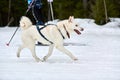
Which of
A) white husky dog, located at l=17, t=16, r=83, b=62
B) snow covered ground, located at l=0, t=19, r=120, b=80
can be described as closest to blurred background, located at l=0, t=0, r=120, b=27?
snow covered ground, located at l=0, t=19, r=120, b=80

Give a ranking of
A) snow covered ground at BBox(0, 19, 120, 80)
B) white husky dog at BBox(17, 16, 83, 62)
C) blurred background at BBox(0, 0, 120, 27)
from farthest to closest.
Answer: blurred background at BBox(0, 0, 120, 27)
white husky dog at BBox(17, 16, 83, 62)
snow covered ground at BBox(0, 19, 120, 80)

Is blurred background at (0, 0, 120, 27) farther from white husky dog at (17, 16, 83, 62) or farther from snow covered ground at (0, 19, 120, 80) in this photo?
white husky dog at (17, 16, 83, 62)

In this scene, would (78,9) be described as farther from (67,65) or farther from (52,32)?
(67,65)

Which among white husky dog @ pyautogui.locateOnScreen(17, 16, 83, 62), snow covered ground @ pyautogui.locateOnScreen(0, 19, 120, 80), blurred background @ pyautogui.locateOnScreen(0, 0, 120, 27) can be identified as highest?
white husky dog @ pyautogui.locateOnScreen(17, 16, 83, 62)

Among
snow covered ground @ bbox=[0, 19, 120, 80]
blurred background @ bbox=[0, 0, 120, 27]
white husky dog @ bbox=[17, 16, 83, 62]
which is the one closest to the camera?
snow covered ground @ bbox=[0, 19, 120, 80]

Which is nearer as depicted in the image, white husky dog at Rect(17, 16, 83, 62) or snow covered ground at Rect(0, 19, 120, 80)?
snow covered ground at Rect(0, 19, 120, 80)

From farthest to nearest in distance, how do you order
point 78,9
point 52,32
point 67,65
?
1. point 78,9
2. point 52,32
3. point 67,65

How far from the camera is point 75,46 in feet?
41.9

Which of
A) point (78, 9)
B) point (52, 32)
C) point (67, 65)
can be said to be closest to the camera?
point (67, 65)

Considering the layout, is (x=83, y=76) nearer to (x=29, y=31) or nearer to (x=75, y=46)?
(x=29, y=31)

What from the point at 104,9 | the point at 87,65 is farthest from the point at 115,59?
the point at 104,9

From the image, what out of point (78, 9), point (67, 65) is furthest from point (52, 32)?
point (78, 9)

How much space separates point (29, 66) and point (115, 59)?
→ 208 cm

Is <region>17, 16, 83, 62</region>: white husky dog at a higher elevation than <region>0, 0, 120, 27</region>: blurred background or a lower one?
higher
